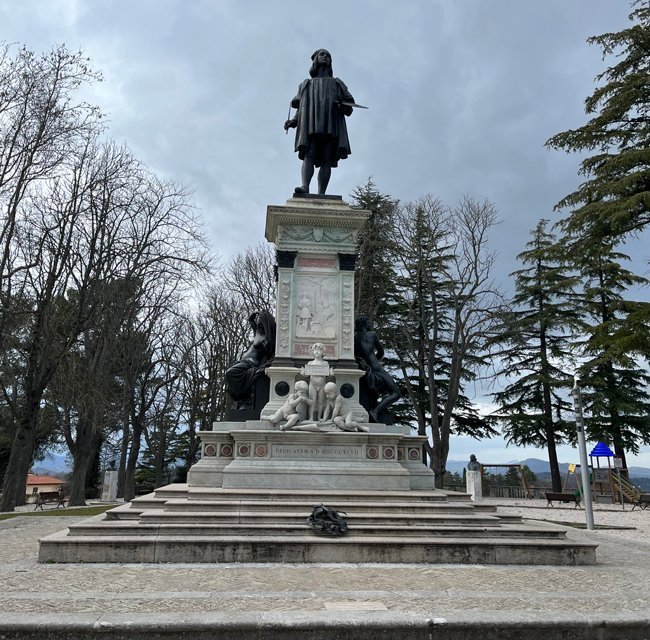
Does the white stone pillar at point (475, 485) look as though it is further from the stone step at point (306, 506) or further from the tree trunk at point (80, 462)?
the stone step at point (306, 506)

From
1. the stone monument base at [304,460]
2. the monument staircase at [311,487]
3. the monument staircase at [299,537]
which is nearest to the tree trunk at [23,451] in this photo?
the monument staircase at [311,487]

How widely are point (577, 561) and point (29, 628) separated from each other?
Answer: 6815 mm

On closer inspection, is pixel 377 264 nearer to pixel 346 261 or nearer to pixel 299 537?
pixel 346 261

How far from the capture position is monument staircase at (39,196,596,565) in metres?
7.75

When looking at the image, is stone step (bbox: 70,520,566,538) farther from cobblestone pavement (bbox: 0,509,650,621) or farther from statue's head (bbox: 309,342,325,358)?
statue's head (bbox: 309,342,325,358)

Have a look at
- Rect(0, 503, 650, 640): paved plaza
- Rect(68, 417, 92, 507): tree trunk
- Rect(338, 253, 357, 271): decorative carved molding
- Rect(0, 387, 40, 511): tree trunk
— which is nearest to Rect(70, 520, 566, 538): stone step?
Rect(0, 503, 650, 640): paved plaza

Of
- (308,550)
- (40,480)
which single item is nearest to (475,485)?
(308,550)

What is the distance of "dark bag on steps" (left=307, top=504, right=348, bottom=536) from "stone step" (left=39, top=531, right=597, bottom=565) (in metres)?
0.17

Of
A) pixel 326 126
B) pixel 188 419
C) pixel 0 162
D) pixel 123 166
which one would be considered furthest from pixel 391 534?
pixel 188 419

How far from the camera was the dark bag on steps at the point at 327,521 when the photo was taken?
808 centimetres

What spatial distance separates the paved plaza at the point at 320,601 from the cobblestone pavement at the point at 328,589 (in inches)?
0.5

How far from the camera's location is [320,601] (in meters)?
5.44

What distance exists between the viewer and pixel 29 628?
452 cm

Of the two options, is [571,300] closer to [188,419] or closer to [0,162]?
[188,419]
